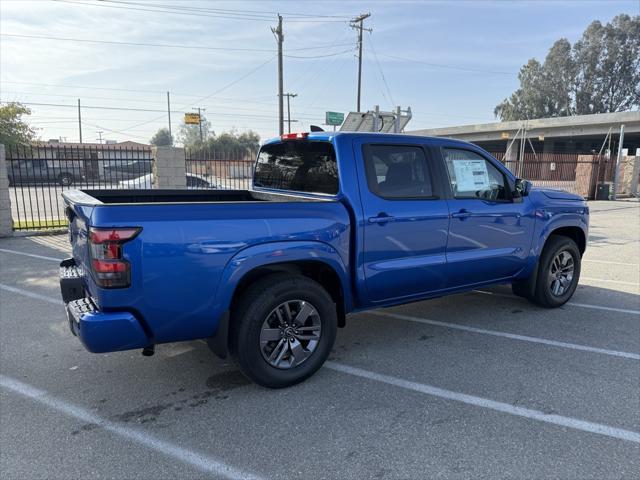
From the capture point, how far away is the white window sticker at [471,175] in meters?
4.56

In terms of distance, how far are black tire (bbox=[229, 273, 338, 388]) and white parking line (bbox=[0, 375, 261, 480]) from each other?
2.47ft

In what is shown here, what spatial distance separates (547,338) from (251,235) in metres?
Result: 3.17

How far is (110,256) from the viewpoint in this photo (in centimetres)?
287

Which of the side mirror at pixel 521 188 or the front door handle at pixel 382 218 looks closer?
the front door handle at pixel 382 218

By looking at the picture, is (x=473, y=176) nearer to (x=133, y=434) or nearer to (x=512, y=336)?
(x=512, y=336)

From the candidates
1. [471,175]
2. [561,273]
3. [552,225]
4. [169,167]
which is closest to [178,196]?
[471,175]

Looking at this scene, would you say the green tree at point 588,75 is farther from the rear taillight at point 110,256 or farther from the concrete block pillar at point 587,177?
the rear taillight at point 110,256

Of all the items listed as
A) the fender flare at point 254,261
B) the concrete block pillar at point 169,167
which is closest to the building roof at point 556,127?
the concrete block pillar at point 169,167

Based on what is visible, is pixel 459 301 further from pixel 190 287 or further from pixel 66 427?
pixel 66 427

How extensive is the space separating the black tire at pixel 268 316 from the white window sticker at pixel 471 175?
1.83 metres

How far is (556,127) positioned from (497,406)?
1958 inches

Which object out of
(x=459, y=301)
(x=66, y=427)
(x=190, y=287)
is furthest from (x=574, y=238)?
(x=66, y=427)

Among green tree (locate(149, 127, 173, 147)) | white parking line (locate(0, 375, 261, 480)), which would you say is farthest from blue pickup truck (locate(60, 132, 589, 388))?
green tree (locate(149, 127, 173, 147))

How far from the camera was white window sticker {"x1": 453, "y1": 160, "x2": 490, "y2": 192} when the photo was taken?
456 cm
